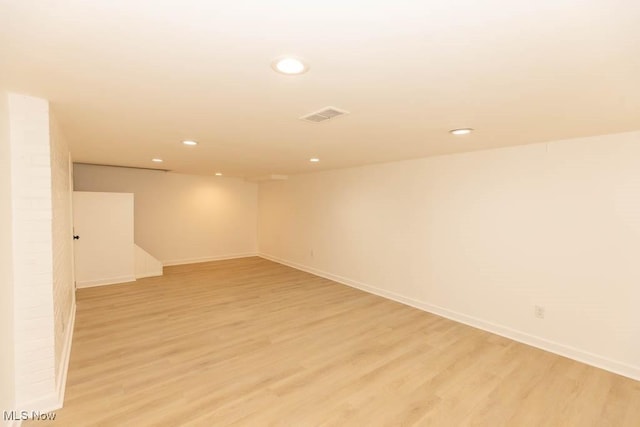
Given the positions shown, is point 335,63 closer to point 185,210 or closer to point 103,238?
point 103,238

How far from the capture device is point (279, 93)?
71.2 inches

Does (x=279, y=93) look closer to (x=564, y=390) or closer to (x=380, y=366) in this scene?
(x=380, y=366)

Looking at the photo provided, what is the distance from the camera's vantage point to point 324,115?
2229 millimetres

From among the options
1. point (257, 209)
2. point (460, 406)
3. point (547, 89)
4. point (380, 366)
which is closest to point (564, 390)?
point (460, 406)

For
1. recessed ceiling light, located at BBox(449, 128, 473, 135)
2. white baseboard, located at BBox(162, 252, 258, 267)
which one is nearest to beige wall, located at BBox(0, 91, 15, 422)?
recessed ceiling light, located at BBox(449, 128, 473, 135)

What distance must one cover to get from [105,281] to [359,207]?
465 centimetres

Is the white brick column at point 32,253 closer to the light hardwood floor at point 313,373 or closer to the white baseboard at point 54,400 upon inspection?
the white baseboard at point 54,400

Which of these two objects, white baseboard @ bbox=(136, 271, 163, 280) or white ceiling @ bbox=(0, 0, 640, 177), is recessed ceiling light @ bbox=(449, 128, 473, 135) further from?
white baseboard @ bbox=(136, 271, 163, 280)

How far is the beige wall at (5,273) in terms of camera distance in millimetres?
1697

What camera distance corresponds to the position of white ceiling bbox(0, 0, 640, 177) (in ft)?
3.46

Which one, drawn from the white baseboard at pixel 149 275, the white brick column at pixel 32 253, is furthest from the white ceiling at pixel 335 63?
the white baseboard at pixel 149 275

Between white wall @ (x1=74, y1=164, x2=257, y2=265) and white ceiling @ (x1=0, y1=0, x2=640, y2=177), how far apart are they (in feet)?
12.5

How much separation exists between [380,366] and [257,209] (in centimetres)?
617

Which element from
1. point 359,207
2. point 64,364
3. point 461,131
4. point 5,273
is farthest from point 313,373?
point 359,207
